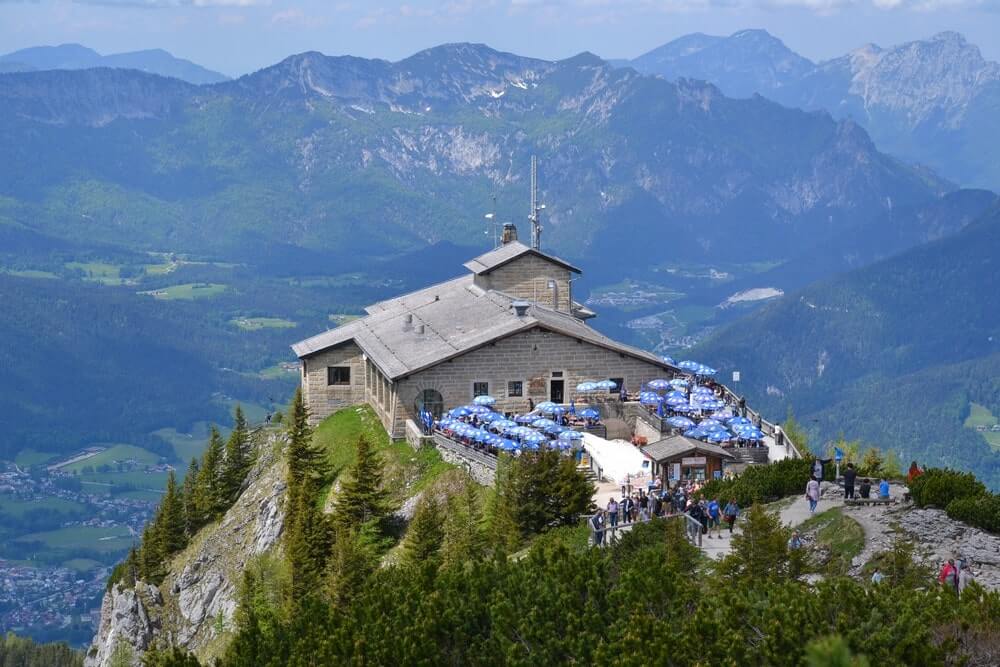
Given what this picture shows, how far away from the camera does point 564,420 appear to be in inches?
3027

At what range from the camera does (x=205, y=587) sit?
7875 cm

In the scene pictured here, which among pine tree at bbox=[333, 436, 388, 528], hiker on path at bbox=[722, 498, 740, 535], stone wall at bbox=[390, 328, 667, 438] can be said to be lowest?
hiker on path at bbox=[722, 498, 740, 535]

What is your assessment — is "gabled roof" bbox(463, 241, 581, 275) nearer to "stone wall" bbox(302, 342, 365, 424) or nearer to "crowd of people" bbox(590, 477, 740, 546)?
"stone wall" bbox(302, 342, 365, 424)

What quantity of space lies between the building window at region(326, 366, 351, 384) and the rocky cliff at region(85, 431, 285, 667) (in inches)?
177

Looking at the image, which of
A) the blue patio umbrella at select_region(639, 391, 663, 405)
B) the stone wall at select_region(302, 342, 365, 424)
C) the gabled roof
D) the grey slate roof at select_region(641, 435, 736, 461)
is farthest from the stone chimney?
the grey slate roof at select_region(641, 435, 736, 461)

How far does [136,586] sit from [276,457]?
9056mm

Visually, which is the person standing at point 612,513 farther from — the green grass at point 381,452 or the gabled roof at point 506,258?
the gabled roof at point 506,258

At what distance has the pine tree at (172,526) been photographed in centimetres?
8662

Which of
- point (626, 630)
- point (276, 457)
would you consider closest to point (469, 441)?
point (276, 457)

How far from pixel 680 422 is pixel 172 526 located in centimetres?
2820

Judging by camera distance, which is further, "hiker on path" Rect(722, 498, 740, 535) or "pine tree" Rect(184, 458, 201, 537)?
"pine tree" Rect(184, 458, 201, 537)

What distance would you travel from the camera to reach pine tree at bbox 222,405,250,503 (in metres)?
88.6

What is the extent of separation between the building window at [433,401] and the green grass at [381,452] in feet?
7.01

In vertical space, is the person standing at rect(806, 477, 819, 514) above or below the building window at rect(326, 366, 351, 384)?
below
